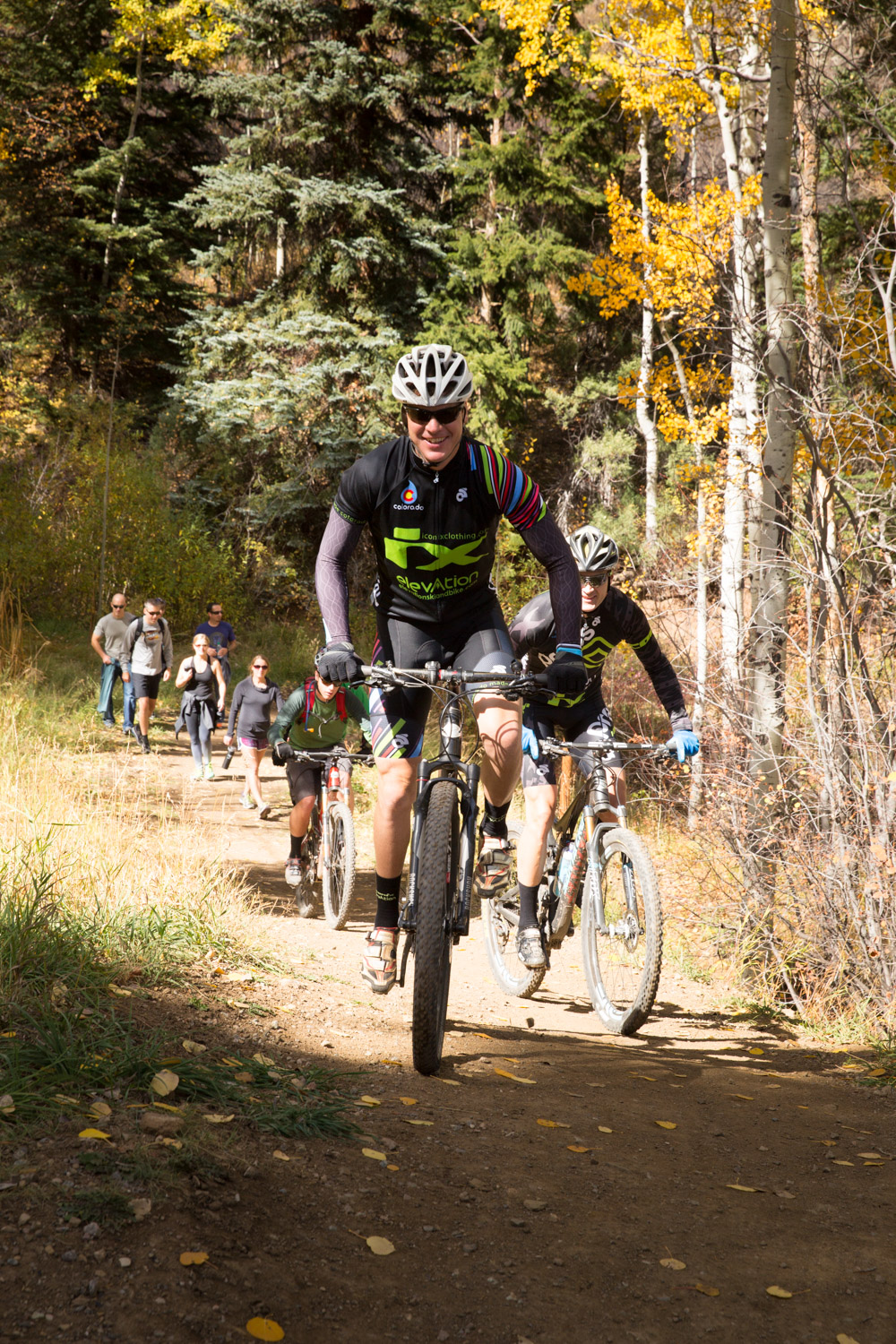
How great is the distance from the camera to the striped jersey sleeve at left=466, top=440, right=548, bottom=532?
14.0 feet

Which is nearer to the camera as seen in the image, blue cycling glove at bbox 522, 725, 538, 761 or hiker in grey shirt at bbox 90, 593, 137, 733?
blue cycling glove at bbox 522, 725, 538, 761

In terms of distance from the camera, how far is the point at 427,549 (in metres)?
4.25

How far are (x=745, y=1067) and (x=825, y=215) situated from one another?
58.7ft

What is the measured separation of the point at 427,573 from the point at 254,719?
771 centimetres

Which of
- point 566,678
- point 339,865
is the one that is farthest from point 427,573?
point 339,865

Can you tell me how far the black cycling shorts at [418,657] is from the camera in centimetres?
432

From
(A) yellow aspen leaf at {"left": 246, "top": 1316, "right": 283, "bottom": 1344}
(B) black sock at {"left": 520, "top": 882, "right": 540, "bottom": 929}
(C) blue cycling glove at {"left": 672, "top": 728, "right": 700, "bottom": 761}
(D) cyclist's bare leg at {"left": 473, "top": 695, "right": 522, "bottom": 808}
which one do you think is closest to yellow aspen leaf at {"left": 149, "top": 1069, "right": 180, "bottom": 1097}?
(A) yellow aspen leaf at {"left": 246, "top": 1316, "right": 283, "bottom": 1344}

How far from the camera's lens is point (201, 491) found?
25109 mm

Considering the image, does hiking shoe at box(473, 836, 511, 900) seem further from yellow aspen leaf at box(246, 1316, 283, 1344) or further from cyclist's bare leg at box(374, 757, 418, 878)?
yellow aspen leaf at box(246, 1316, 283, 1344)

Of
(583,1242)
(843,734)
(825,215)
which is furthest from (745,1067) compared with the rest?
(825,215)

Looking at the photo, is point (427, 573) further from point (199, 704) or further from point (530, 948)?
point (199, 704)

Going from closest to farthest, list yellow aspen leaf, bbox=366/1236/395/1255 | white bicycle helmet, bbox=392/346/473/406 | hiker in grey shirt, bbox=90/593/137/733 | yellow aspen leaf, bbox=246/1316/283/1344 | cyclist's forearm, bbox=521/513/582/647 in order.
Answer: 1. yellow aspen leaf, bbox=246/1316/283/1344
2. yellow aspen leaf, bbox=366/1236/395/1255
3. white bicycle helmet, bbox=392/346/473/406
4. cyclist's forearm, bbox=521/513/582/647
5. hiker in grey shirt, bbox=90/593/137/733

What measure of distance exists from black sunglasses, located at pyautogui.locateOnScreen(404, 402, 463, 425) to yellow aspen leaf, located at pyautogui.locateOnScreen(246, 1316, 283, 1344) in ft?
10.1

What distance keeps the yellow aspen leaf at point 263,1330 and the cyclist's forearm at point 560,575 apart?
2.80m
